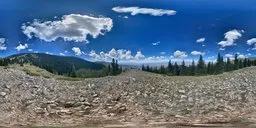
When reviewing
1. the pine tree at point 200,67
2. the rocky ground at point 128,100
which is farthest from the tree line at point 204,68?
the rocky ground at point 128,100

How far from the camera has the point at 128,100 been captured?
54.9m

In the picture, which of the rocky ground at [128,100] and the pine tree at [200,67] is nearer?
the rocky ground at [128,100]

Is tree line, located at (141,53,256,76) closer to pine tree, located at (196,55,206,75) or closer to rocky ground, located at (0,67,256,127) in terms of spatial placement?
pine tree, located at (196,55,206,75)

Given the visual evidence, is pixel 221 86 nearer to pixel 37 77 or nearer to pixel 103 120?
pixel 103 120

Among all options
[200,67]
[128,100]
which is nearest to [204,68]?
[200,67]

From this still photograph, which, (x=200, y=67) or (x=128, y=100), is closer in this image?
(x=128, y=100)

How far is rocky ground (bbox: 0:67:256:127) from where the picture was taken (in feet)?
160

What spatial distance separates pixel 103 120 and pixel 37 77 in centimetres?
1885

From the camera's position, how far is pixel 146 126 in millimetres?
42844

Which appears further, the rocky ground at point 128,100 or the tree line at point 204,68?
the tree line at point 204,68

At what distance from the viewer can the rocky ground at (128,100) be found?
48812mm

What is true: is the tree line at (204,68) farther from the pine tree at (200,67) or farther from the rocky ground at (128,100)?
the rocky ground at (128,100)

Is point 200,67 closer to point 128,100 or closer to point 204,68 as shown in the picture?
point 204,68

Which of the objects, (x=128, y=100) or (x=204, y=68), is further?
(x=204, y=68)
